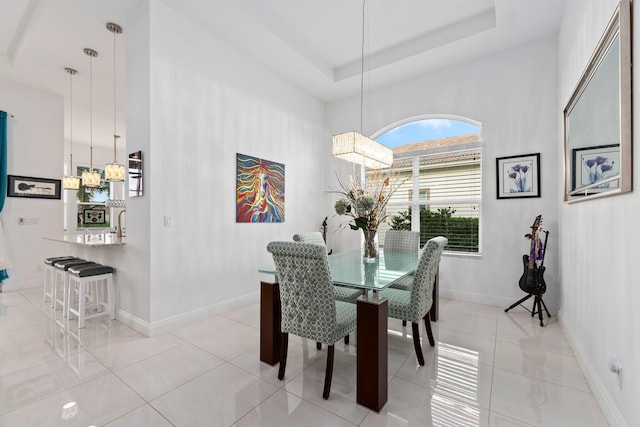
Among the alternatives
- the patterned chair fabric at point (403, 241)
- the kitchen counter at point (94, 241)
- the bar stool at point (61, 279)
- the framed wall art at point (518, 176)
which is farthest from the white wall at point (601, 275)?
the bar stool at point (61, 279)

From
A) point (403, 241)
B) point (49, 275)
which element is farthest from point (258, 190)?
point (49, 275)

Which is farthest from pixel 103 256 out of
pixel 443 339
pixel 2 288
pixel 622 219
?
pixel 622 219

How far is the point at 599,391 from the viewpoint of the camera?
1.78 meters

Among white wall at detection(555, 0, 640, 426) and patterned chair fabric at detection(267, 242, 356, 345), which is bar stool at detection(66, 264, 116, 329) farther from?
white wall at detection(555, 0, 640, 426)

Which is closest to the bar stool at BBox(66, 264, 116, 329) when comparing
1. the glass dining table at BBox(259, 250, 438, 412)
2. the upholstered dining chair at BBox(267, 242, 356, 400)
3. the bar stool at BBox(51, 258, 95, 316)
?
the bar stool at BBox(51, 258, 95, 316)

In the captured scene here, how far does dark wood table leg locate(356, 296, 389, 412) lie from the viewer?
173 cm

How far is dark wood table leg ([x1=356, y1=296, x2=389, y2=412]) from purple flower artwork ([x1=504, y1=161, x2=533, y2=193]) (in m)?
2.84

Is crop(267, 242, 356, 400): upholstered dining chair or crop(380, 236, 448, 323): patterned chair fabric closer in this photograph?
crop(267, 242, 356, 400): upholstered dining chair

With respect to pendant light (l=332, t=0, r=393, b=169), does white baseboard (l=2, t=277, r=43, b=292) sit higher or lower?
lower

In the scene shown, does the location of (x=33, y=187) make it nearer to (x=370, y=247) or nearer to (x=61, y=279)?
(x=61, y=279)

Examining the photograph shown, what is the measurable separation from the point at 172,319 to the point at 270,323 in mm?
1374

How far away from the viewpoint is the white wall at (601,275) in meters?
1.41

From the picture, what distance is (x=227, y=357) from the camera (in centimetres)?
238

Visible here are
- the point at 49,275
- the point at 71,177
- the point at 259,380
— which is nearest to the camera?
the point at 259,380
